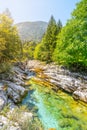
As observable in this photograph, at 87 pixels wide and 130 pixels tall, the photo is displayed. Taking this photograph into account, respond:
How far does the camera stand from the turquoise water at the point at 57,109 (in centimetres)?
1218

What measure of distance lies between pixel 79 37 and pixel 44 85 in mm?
7347

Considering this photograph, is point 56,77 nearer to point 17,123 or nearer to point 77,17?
point 77,17

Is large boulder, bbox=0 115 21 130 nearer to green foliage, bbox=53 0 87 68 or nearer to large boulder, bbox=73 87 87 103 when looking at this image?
large boulder, bbox=73 87 87 103

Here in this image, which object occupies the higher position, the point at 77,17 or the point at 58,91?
the point at 77,17

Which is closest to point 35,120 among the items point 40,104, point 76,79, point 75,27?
point 40,104

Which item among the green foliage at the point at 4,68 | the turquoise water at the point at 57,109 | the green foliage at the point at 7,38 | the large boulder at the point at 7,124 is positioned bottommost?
the turquoise water at the point at 57,109

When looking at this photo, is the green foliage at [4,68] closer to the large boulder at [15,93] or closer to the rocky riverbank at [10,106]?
the rocky riverbank at [10,106]

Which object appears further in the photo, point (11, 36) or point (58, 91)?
point (11, 36)

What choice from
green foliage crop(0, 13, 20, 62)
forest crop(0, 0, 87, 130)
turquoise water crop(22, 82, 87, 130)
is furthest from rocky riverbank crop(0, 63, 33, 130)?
green foliage crop(0, 13, 20, 62)

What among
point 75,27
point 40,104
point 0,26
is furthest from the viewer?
point 75,27

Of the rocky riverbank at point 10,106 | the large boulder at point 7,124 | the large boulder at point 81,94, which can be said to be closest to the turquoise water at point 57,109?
the large boulder at point 81,94

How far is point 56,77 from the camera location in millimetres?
22375

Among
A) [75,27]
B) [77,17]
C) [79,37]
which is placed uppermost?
[77,17]

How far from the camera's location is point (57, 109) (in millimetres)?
14375
